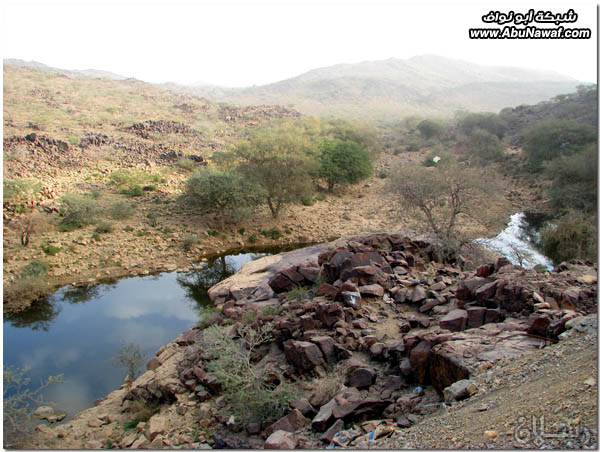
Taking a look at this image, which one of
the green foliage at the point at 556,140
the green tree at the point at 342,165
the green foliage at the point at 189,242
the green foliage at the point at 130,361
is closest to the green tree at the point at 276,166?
the green foliage at the point at 189,242

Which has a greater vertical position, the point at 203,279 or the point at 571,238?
the point at 571,238

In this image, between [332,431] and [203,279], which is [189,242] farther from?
[332,431]

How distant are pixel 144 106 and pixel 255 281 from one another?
114 ft

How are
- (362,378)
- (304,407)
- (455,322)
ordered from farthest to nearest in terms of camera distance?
(455,322) → (362,378) → (304,407)

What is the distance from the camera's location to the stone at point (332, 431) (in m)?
4.49

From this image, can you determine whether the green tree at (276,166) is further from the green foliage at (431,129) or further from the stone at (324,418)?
the green foliage at (431,129)

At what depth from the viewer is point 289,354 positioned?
20.2 ft

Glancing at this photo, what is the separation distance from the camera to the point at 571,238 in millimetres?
14180

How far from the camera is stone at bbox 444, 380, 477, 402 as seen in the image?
14.0 feet

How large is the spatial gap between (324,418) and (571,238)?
13.8m

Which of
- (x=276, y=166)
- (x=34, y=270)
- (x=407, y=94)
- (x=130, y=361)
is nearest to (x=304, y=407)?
(x=130, y=361)

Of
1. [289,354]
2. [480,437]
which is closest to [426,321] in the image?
[289,354]

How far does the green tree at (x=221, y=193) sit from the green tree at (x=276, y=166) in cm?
73

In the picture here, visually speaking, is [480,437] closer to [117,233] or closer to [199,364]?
[199,364]
